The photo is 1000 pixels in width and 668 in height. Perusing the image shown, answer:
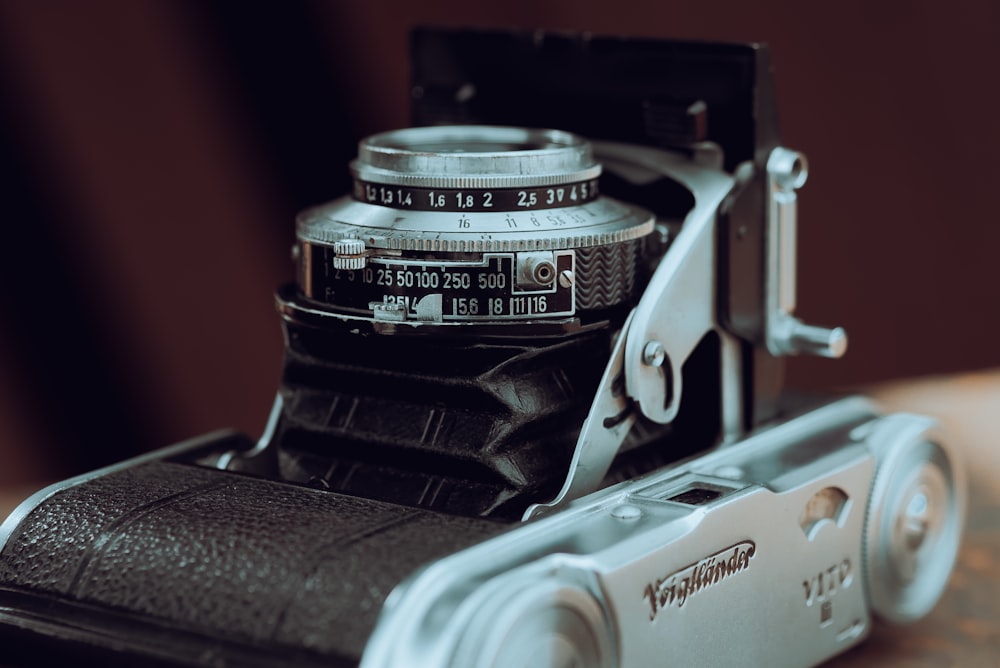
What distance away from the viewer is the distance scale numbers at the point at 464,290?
2.71 feet

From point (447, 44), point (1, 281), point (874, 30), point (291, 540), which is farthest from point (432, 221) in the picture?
point (874, 30)

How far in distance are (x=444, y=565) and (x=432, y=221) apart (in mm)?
→ 213

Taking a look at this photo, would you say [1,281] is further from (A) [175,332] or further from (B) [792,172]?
(B) [792,172]

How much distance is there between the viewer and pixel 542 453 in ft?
2.81

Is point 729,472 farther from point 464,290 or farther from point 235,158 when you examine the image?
point 235,158

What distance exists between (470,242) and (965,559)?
532 mm

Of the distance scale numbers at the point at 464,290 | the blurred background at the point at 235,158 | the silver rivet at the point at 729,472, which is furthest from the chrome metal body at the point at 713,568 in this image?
the blurred background at the point at 235,158

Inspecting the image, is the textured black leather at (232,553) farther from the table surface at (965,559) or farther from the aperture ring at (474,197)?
the table surface at (965,559)

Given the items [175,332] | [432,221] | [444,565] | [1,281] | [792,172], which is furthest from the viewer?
[175,332]

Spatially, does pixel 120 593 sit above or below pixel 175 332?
above

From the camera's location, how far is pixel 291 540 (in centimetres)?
76

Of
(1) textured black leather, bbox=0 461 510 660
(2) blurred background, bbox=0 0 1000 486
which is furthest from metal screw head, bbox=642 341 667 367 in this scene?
(2) blurred background, bbox=0 0 1000 486

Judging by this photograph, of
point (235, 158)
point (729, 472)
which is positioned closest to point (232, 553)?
point (729, 472)

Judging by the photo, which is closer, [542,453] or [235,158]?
[542,453]
